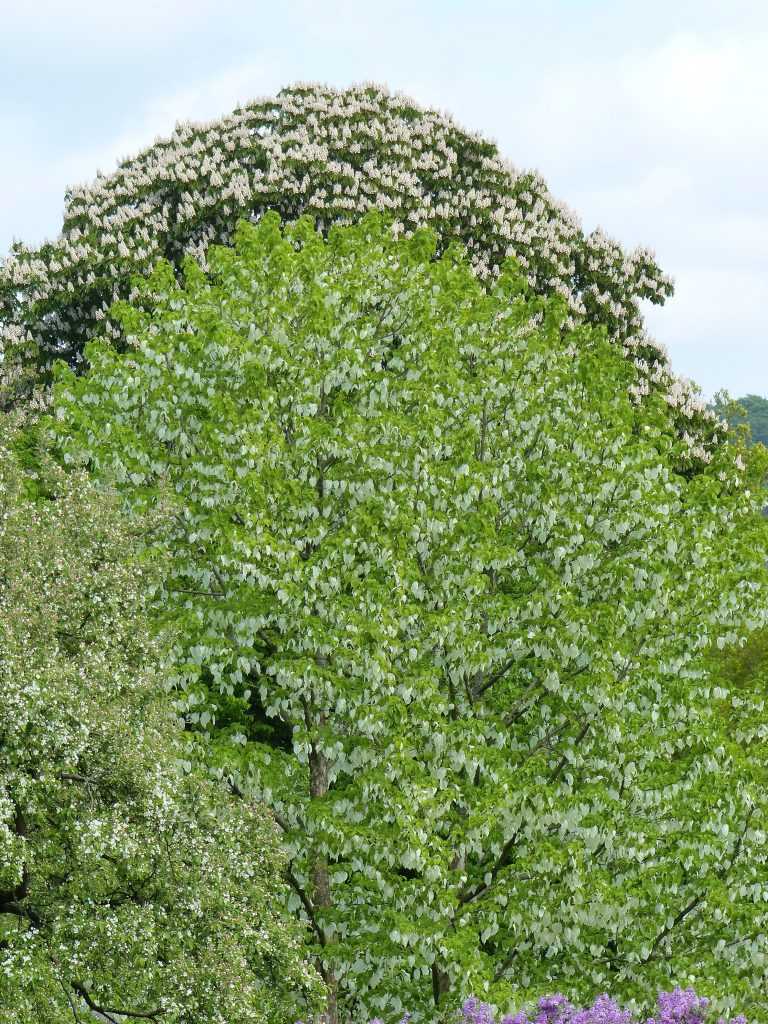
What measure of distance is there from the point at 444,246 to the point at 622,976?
734 inches

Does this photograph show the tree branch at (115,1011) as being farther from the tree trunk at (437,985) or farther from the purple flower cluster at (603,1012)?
the tree trunk at (437,985)

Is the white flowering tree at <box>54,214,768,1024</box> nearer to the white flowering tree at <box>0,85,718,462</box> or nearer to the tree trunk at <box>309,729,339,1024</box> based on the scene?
the tree trunk at <box>309,729,339,1024</box>

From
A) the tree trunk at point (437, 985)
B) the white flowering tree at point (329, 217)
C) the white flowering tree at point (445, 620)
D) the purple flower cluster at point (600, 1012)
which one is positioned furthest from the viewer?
the white flowering tree at point (329, 217)

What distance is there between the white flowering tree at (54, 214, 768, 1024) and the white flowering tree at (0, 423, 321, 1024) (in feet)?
9.26

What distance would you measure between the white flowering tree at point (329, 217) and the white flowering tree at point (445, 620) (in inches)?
407

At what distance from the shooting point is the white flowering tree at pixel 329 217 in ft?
104

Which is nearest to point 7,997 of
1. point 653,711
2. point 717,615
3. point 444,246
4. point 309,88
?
point 653,711

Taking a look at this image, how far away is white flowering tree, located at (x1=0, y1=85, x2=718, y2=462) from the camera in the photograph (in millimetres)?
31672

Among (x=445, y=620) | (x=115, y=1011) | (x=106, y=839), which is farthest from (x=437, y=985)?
(x=106, y=839)

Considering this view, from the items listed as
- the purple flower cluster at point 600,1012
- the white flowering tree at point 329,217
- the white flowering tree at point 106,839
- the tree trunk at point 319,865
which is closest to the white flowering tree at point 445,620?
the tree trunk at point 319,865

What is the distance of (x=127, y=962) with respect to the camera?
12.4m

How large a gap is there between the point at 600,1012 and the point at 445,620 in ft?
17.9

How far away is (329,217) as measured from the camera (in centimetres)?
3108

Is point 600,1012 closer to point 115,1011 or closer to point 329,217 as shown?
point 115,1011
